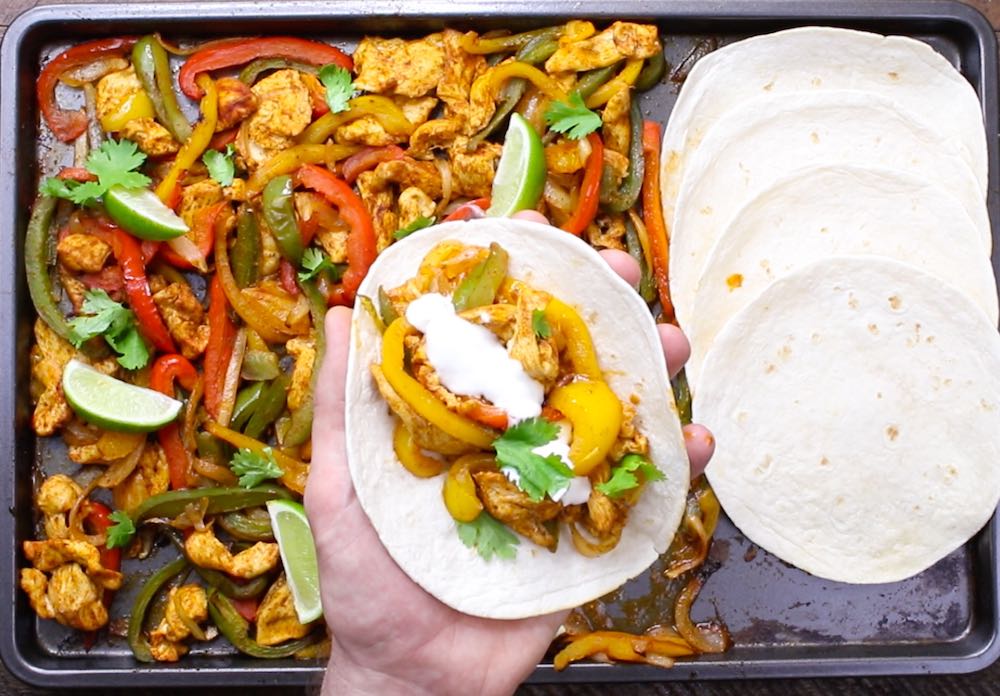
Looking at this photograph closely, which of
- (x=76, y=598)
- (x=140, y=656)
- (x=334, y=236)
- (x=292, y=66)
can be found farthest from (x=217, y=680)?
(x=292, y=66)

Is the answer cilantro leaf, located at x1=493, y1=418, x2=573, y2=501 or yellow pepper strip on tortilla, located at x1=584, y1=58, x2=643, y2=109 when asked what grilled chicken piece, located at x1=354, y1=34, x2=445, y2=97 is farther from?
cilantro leaf, located at x1=493, y1=418, x2=573, y2=501

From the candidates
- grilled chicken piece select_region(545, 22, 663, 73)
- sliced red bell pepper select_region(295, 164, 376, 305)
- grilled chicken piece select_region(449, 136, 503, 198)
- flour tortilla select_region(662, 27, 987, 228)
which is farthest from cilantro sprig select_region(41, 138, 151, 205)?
flour tortilla select_region(662, 27, 987, 228)

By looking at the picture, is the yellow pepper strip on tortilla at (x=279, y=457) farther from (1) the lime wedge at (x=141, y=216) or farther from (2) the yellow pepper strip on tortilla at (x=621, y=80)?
(2) the yellow pepper strip on tortilla at (x=621, y=80)

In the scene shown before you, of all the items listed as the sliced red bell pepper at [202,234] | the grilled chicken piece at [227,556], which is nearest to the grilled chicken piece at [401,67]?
the sliced red bell pepper at [202,234]

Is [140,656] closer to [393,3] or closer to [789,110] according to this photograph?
[393,3]

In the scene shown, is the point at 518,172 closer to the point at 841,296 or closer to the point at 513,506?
the point at 841,296

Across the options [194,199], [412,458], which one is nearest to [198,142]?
[194,199]

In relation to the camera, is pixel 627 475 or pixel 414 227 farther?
pixel 414 227
